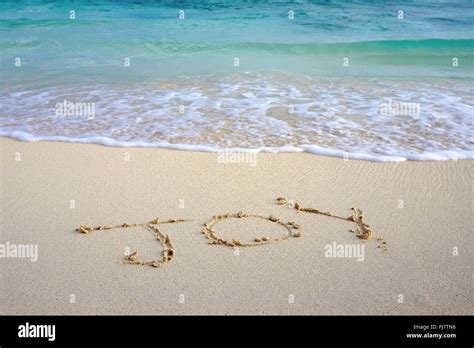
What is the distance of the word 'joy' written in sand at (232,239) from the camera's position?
3182mm

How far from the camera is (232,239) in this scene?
134 inches

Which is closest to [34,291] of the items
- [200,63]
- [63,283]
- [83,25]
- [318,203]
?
[63,283]

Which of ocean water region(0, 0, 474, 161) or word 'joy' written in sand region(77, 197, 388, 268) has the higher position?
ocean water region(0, 0, 474, 161)

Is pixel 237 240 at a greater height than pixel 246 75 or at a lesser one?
lesser

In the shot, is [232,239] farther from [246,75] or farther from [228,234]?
[246,75]

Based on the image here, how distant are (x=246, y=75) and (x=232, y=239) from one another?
5.73m

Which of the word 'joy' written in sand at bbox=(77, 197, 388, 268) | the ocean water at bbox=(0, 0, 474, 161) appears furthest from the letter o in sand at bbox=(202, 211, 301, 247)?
the ocean water at bbox=(0, 0, 474, 161)

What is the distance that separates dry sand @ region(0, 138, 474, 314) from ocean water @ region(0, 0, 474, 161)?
0.57 metres

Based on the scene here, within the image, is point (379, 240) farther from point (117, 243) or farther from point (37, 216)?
point (37, 216)

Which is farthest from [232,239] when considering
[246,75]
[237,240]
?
[246,75]

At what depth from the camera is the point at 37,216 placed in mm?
3682

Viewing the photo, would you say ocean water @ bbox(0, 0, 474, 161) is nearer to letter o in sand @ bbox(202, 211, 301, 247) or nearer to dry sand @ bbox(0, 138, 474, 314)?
dry sand @ bbox(0, 138, 474, 314)

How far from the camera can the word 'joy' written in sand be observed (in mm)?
3182

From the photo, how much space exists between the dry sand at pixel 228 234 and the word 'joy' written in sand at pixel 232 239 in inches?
1.5
